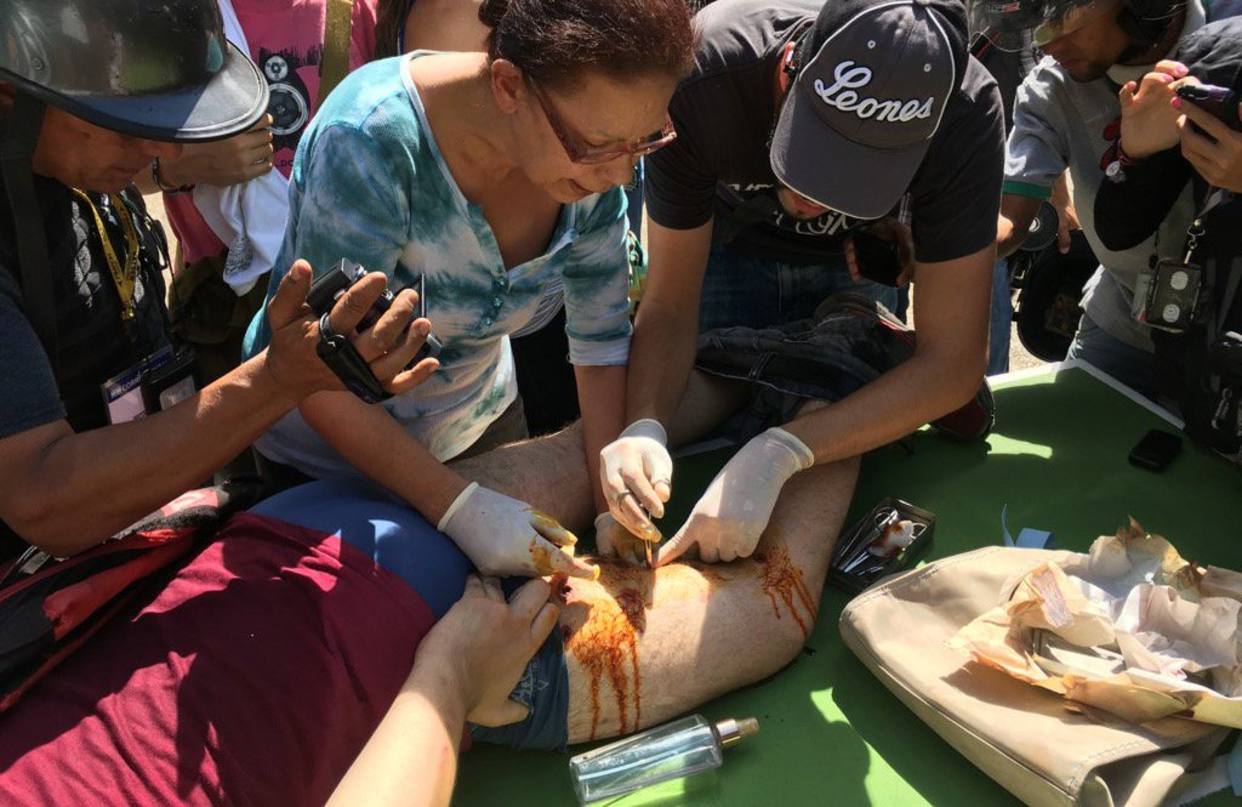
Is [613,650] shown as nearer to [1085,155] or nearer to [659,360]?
[659,360]

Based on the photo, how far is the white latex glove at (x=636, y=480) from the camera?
1893mm

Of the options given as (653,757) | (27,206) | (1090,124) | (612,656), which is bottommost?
(653,757)

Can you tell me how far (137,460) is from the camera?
145 centimetres

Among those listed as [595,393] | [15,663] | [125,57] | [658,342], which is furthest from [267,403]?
[658,342]

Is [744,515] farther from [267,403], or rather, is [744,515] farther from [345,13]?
[345,13]

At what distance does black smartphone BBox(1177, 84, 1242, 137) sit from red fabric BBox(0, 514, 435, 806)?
1698mm

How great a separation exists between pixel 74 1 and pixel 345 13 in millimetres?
960

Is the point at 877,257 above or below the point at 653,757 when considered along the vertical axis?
above

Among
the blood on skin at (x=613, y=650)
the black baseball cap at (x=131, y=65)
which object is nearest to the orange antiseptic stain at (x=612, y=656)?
the blood on skin at (x=613, y=650)

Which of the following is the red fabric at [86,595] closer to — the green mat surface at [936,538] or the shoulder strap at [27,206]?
the shoulder strap at [27,206]

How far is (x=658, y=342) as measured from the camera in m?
2.28

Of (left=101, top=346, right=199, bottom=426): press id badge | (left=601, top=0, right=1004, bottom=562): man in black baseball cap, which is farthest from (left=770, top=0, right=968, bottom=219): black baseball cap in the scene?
(left=101, top=346, right=199, bottom=426): press id badge

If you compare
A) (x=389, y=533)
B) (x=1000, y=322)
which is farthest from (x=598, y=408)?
(x=1000, y=322)

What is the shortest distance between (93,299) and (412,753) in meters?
0.94
